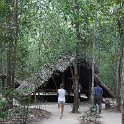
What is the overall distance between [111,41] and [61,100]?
652 cm

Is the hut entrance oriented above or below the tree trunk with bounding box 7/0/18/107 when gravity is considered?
below

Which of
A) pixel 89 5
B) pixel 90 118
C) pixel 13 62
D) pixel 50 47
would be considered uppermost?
pixel 89 5

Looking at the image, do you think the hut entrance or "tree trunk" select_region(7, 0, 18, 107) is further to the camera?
the hut entrance

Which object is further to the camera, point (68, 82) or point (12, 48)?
point (68, 82)

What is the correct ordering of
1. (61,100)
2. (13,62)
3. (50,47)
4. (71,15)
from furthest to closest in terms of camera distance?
1. (50,47)
2. (71,15)
3. (61,100)
4. (13,62)

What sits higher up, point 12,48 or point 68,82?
point 12,48

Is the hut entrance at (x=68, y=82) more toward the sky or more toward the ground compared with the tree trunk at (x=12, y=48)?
more toward the ground

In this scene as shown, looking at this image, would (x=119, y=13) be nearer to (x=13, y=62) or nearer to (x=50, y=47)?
(x=50, y=47)

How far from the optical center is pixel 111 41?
14820 mm

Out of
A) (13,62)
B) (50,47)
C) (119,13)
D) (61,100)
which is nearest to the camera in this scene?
(13,62)

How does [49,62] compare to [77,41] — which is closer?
[77,41]

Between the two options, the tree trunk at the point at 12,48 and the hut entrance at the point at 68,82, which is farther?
the hut entrance at the point at 68,82

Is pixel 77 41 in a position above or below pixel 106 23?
below

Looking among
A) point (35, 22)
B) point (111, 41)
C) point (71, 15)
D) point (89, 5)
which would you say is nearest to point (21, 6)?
point (35, 22)
